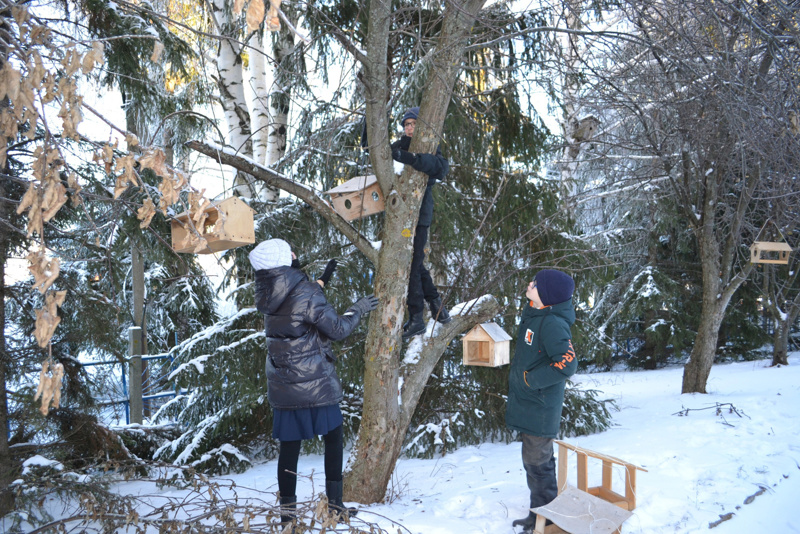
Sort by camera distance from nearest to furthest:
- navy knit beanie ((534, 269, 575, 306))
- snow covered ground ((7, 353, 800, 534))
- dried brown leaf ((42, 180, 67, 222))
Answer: dried brown leaf ((42, 180, 67, 222))
navy knit beanie ((534, 269, 575, 306))
snow covered ground ((7, 353, 800, 534))

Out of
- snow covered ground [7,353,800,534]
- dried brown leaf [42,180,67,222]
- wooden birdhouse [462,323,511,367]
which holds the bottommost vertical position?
snow covered ground [7,353,800,534]

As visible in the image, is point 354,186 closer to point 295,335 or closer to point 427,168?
point 427,168

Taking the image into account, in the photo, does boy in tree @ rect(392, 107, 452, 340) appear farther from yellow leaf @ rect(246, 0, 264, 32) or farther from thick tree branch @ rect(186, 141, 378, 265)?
yellow leaf @ rect(246, 0, 264, 32)

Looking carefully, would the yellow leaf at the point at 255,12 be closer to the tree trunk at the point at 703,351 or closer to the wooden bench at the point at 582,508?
the wooden bench at the point at 582,508

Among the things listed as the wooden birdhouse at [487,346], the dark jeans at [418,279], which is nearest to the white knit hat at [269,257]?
the dark jeans at [418,279]

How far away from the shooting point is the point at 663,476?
430cm

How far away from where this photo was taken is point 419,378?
12.9 feet

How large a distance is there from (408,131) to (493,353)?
65.8 inches

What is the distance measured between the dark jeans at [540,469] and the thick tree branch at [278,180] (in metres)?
1.48

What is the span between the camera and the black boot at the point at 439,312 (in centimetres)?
406

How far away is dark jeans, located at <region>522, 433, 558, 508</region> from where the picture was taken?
3396 millimetres

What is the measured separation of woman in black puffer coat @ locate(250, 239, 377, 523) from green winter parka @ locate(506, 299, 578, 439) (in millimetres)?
1091

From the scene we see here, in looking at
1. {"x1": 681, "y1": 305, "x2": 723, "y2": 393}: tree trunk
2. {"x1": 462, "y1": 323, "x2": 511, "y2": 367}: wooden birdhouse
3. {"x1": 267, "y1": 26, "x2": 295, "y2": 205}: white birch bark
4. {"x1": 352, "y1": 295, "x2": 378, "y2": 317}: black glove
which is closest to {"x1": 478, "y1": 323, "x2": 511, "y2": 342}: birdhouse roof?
{"x1": 462, "y1": 323, "x2": 511, "y2": 367}: wooden birdhouse

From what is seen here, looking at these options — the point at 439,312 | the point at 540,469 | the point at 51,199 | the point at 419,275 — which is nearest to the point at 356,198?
the point at 419,275
